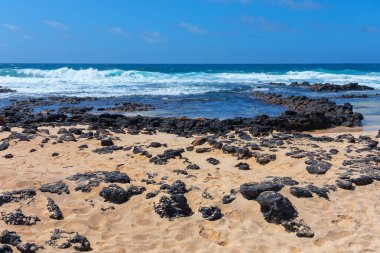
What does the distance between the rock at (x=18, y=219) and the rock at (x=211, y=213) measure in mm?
2296

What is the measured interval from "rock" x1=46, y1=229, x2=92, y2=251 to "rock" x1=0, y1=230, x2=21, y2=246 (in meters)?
0.35

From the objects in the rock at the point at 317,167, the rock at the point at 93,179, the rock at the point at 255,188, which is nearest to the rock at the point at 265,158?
the rock at the point at 317,167

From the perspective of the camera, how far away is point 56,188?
22.4 feet

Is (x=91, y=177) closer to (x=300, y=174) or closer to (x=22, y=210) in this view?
(x=22, y=210)

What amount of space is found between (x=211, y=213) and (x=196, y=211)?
26 centimetres

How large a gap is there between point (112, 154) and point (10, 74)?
4795 cm

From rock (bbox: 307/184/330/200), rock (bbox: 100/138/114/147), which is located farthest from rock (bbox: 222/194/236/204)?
rock (bbox: 100/138/114/147)

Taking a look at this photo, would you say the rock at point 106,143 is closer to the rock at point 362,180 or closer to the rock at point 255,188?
the rock at point 255,188

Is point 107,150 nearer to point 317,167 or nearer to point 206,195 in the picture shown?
point 206,195

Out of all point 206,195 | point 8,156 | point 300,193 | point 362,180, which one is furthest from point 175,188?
point 8,156

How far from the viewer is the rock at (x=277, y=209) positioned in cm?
589

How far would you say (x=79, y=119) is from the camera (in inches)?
656

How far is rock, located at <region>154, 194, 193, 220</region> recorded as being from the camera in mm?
6055

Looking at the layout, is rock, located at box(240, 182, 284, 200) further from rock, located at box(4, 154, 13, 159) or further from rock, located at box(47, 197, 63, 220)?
rock, located at box(4, 154, 13, 159)
